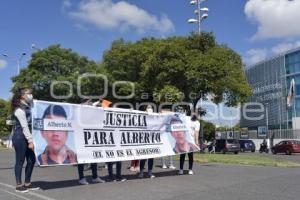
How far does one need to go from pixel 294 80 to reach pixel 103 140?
205ft

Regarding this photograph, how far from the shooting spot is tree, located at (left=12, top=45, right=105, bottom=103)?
42938 mm

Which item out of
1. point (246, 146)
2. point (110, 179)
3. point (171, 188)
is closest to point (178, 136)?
point (110, 179)

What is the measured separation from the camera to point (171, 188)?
9.77 meters

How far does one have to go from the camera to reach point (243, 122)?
8988cm

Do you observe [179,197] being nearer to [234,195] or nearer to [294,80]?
[234,195]

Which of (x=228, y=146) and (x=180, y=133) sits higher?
(x=180, y=133)

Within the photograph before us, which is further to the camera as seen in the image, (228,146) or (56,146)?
(228,146)

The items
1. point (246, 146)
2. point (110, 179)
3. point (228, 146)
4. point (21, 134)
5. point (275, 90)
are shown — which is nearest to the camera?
point (21, 134)

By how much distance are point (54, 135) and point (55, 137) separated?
0.05m

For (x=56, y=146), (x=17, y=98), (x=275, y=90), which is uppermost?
(x=275, y=90)

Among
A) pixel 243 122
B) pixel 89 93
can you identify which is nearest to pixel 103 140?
pixel 89 93

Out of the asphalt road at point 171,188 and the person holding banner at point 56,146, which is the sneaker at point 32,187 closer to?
the asphalt road at point 171,188

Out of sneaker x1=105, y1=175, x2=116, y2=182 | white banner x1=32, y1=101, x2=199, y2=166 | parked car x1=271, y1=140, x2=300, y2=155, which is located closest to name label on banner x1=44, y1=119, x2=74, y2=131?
white banner x1=32, y1=101, x2=199, y2=166

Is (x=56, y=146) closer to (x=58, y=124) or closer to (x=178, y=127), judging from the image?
(x=58, y=124)
